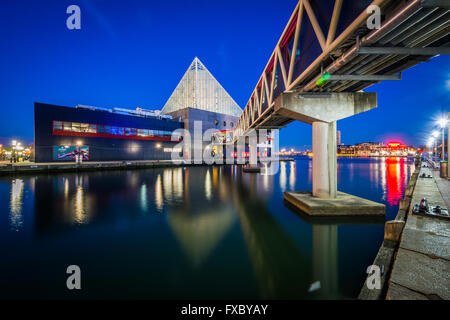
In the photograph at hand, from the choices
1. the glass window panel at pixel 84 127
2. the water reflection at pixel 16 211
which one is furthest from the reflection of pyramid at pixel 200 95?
the water reflection at pixel 16 211

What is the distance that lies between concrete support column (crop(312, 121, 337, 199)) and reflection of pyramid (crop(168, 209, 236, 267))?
4.70 metres

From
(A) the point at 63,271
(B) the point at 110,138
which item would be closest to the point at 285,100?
(A) the point at 63,271

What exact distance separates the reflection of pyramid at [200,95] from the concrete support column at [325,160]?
2318 inches

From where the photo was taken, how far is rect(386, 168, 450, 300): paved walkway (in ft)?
9.91

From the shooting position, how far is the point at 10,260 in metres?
5.42

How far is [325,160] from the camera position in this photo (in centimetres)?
984

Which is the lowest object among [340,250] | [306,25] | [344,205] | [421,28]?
[340,250]

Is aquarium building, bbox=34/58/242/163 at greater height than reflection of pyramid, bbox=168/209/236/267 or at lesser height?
greater

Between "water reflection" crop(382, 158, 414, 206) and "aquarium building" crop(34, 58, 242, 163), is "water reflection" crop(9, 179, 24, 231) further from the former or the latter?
"aquarium building" crop(34, 58, 242, 163)

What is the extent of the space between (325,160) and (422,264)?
21.4ft

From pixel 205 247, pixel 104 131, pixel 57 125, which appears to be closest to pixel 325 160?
pixel 205 247

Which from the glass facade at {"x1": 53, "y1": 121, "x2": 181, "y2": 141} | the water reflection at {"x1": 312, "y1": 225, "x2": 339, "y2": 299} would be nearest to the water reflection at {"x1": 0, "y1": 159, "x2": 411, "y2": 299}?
the water reflection at {"x1": 312, "y1": 225, "x2": 339, "y2": 299}

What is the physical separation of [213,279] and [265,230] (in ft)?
12.7

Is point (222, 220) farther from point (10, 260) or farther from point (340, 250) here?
point (10, 260)
